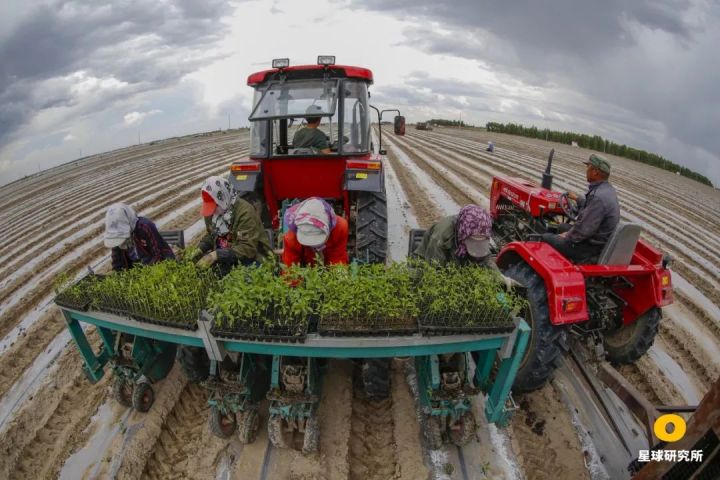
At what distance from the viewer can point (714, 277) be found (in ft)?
18.1

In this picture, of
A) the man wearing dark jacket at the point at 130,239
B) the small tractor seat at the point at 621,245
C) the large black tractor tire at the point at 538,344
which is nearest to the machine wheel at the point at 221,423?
the man wearing dark jacket at the point at 130,239

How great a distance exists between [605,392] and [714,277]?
385cm

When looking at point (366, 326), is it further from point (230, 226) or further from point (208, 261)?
point (230, 226)

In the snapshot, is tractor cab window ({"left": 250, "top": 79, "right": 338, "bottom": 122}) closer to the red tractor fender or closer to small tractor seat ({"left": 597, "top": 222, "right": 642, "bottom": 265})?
the red tractor fender

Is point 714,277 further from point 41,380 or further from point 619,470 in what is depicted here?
point 41,380

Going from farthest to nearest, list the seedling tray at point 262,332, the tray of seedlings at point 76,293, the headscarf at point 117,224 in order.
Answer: the headscarf at point 117,224
the tray of seedlings at point 76,293
the seedling tray at point 262,332

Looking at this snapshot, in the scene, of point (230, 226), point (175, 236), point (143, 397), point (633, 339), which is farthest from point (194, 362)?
point (633, 339)

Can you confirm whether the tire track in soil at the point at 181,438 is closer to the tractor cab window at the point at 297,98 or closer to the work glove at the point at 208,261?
the work glove at the point at 208,261

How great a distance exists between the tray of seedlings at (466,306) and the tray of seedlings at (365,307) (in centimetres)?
9

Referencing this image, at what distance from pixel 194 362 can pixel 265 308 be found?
117cm

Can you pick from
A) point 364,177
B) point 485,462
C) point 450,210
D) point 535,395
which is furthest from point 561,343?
point 450,210

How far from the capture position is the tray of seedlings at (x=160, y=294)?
7.67 feet

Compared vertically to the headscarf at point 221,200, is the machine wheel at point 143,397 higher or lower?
lower

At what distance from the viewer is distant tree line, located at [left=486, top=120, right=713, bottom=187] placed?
17459mm
